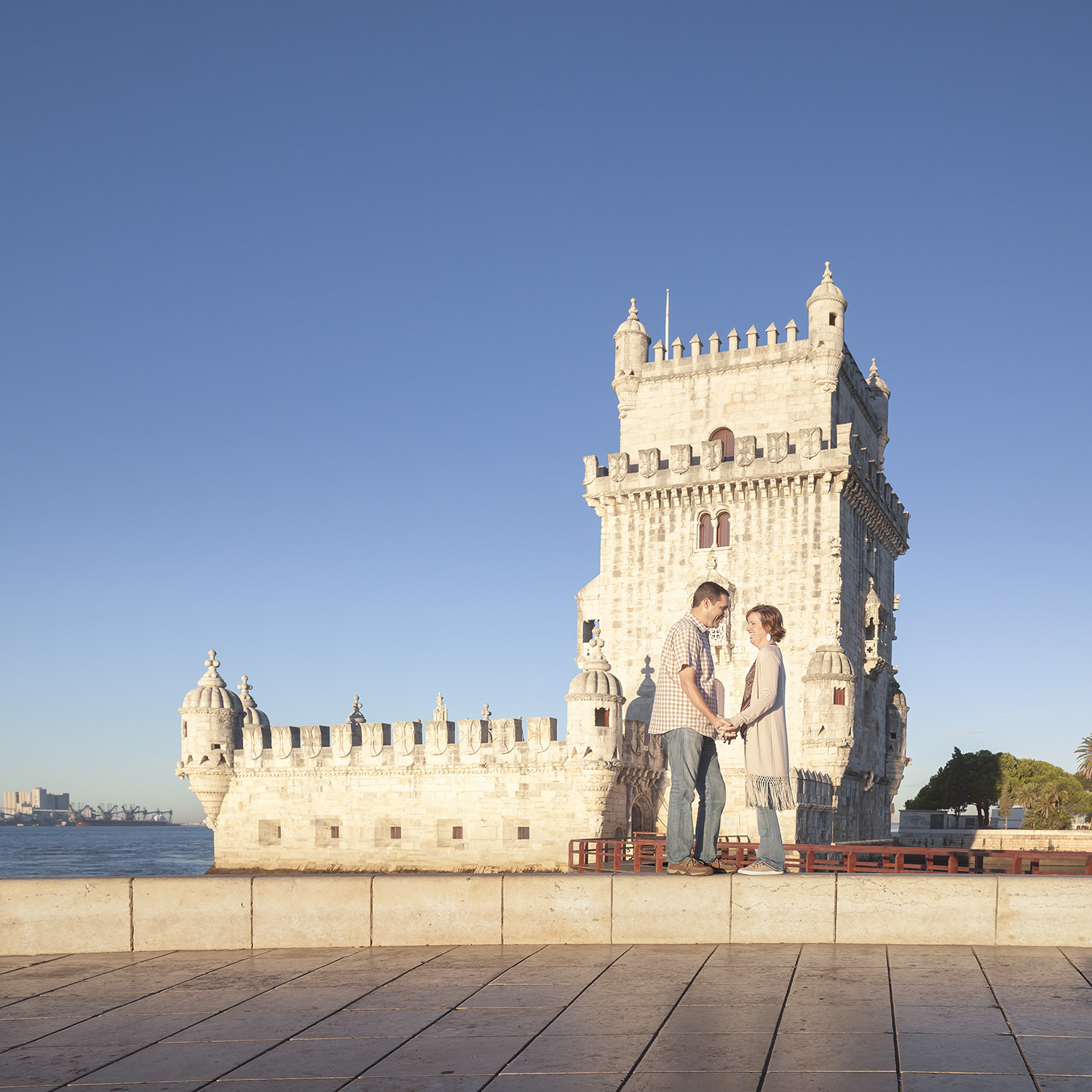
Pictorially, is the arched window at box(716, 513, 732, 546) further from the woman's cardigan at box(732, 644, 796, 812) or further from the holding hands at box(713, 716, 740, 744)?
the holding hands at box(713, 716, 740, 744)

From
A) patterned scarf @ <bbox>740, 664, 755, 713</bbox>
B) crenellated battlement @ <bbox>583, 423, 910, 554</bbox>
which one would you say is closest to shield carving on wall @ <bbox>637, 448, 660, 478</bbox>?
crenellated battlement @ <bbox>583, 423, 910, 554</bbox>

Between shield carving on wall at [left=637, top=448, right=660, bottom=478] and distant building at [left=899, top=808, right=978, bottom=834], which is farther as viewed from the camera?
distant building at [left=899, top=808, right=978, bottom=834]

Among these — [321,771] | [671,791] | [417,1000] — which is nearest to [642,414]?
[321,771]

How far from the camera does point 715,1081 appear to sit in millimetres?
4828

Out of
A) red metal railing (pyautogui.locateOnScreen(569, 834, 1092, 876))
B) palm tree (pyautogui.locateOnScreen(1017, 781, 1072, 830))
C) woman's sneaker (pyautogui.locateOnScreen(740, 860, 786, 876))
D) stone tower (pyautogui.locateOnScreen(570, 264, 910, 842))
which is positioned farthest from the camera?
palm tree (pyautogui.locateOnScreen(1017, 781, 1072, 830))

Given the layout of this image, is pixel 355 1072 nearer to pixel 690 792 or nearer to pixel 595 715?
pixel 690 792

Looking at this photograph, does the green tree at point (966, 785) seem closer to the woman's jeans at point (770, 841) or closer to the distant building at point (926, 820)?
the distant building at point (926, 820)

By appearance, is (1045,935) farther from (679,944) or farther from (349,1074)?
(349,1074)

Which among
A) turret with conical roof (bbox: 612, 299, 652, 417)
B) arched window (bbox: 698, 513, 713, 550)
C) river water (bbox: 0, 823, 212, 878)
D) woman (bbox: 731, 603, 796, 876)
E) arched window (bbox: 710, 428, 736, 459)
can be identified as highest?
turret with conical roof (bbox: 612, 299, 652, 417)

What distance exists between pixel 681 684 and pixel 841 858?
69.9ft

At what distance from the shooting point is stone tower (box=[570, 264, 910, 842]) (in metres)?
33.9

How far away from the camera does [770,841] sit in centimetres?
886

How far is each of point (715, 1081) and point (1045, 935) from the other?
4.30m

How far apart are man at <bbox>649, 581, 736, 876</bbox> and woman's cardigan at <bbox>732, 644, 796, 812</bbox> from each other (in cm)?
20
